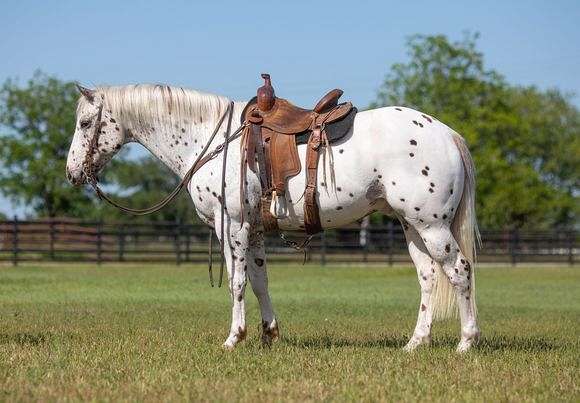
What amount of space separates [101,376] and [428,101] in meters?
49.8

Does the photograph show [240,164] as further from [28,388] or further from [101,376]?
[28,388]

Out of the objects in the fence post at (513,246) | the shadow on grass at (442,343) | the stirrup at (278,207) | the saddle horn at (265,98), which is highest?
the saddle horn at (265,98)

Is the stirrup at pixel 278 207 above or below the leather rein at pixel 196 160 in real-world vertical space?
below

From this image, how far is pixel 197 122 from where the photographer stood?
398 inches

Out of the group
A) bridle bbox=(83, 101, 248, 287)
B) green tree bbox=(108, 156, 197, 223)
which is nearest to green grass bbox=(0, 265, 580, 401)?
bridle bbox=(83, 101, 248, 287)

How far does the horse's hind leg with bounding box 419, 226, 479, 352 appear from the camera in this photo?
9.39 meters

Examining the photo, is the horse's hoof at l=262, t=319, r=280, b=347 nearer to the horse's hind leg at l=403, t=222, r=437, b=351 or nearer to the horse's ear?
the horse's hind leg at l=403, t=222, r=437, b=351

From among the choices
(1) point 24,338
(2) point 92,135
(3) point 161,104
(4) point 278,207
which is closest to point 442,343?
(4) point 278,207

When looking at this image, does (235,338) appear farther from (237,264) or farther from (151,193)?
(151,193)

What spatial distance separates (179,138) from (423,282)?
2.79 metres

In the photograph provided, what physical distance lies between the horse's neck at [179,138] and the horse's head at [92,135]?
7.6 inches

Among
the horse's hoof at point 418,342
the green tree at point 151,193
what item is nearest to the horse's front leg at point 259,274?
the horse's hoof at point 418,342

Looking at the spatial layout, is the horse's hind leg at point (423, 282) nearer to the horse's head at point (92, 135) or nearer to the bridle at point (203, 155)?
the bridle at point (203, 155)

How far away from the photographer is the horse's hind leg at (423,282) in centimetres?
978
